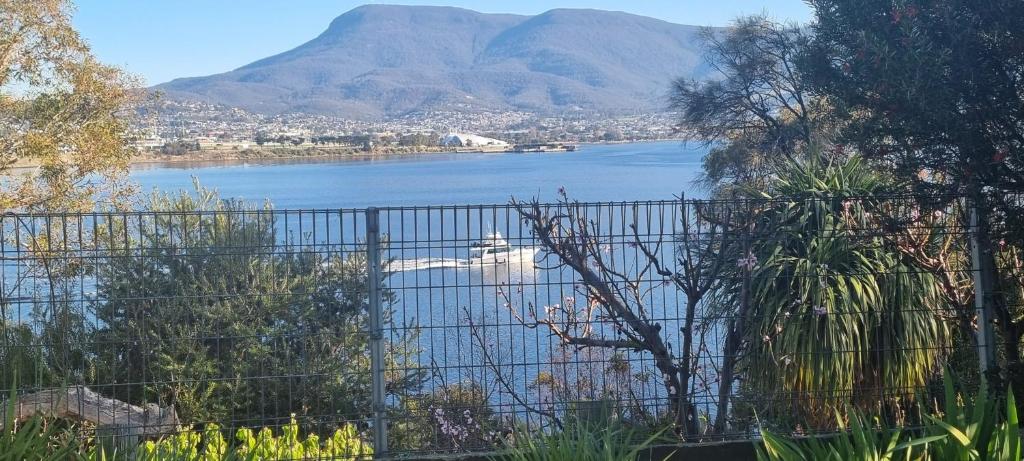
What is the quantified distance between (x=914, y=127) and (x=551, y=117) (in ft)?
341

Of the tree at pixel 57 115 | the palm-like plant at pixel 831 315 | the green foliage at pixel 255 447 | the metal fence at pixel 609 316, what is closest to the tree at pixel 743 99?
the tree at pixel 57 115

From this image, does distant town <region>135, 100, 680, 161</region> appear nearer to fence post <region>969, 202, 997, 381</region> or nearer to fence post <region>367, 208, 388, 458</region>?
fence post <region>367, 208, 388, 458</region>

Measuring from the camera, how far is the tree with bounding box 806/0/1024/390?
195 inches

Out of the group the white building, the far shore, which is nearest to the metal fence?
the far shore

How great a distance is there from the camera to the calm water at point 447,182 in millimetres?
46812

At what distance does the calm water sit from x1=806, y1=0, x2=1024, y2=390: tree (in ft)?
83.0

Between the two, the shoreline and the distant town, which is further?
the distant town

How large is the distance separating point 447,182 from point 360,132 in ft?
32.8

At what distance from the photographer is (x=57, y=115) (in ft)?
55.8

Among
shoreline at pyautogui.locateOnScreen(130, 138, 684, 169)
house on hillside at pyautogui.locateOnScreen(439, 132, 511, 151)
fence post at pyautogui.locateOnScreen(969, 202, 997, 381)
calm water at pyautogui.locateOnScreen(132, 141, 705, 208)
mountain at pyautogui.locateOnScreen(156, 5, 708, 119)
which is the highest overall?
mountain at pyautogui.locateOnScreen(156, 5, 708, 119)

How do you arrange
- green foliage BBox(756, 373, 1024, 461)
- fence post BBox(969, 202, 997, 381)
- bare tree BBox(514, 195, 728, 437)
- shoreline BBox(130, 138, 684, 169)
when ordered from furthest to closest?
1. shoreline BBox(130, 138, 684, 169)
2. bare tree BBox(514, 195, 728, 437)
3. fence post BBox(969, 202, 997, 381)
4. green foliage BBox(756, 373, 1024, 461)

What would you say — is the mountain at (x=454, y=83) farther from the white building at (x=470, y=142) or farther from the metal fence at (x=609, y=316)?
the metal fence at (x=609, y=316)

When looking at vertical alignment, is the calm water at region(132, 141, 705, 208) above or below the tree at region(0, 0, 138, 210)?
below

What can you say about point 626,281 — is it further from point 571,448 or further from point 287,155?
point 287,155
